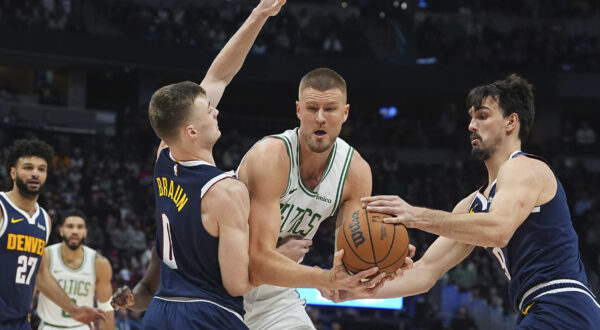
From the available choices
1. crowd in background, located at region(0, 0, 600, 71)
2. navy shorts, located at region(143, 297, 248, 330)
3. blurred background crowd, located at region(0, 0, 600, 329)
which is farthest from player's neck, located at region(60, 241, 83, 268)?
crowd in background, located at region(0, 0, 600, 71)

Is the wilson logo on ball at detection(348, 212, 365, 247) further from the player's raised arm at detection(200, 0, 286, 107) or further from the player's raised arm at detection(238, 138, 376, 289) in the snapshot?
the player's raised arm at detection(200, 0, 286, 107)

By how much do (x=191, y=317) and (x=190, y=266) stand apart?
0.25m

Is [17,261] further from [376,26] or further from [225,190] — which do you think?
[376,26]

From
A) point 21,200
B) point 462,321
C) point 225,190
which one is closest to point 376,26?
point 462,321

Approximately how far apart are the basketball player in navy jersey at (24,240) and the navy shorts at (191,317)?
2822 millimetres

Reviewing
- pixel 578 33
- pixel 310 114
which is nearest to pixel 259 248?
pixel 310 114

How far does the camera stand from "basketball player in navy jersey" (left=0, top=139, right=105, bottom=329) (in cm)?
634

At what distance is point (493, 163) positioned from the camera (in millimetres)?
4789

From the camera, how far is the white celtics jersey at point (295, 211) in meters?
4.60

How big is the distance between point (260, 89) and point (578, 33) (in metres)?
10.9

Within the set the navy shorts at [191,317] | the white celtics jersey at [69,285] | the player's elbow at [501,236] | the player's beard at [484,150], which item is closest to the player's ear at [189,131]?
the navy shorts at [191,317]

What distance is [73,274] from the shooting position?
859 cm

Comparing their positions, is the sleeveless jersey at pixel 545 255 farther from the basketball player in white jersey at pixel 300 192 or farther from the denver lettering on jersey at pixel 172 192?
the denver lettering on jersey at pixel 172 192

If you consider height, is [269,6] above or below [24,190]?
above
